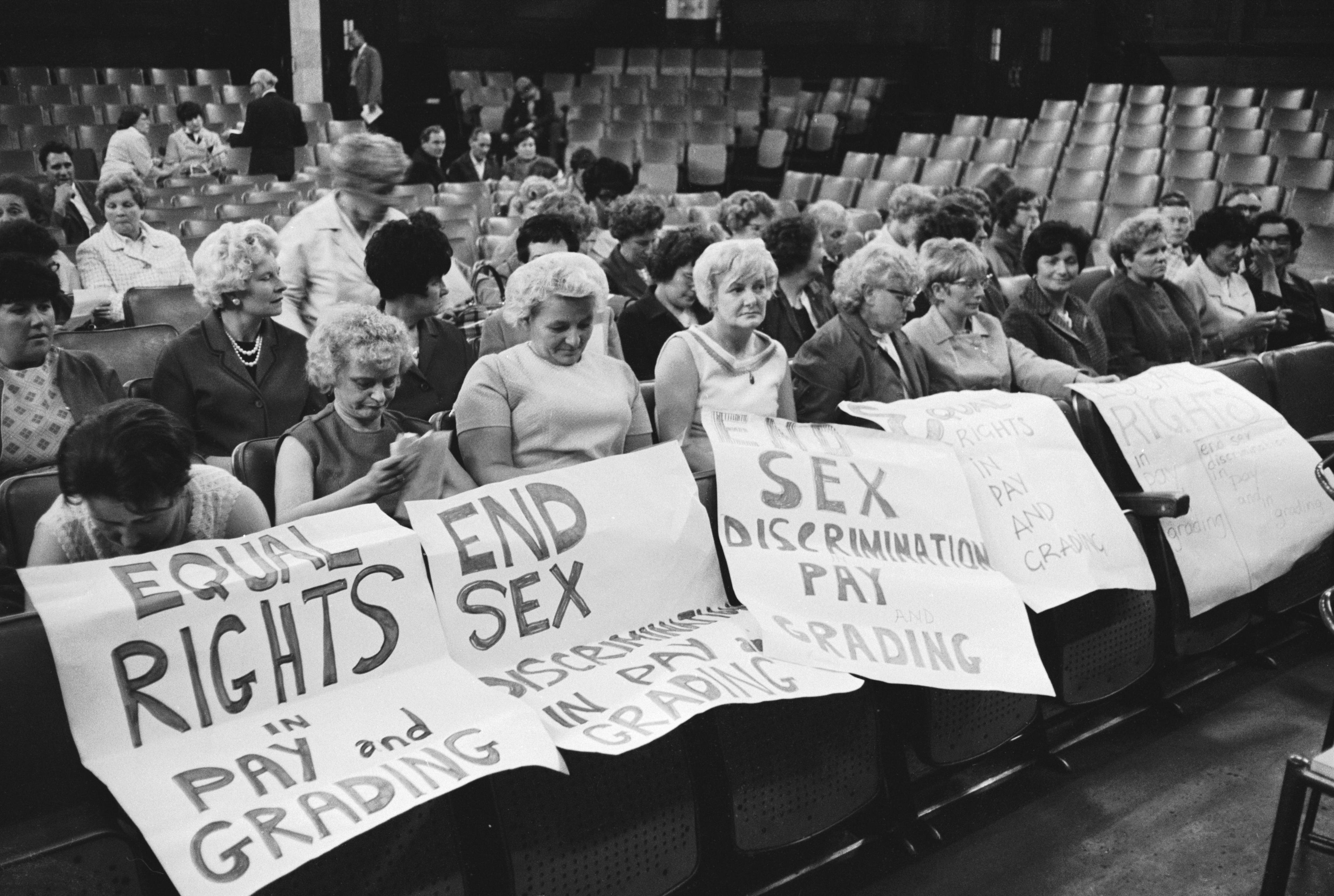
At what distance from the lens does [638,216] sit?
540cm

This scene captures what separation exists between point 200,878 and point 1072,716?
2622 millimetres

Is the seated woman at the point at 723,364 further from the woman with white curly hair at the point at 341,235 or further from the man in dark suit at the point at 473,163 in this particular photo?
the man in dark suit at the point at 473,163

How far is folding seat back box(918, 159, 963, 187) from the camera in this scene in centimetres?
1127

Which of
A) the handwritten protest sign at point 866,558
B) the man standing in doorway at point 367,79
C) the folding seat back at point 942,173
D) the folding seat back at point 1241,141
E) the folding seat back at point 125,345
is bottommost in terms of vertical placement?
the handwritten protest sign at point 866,558

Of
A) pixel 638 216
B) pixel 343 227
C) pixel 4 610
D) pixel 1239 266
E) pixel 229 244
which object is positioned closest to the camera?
pixel 4 610

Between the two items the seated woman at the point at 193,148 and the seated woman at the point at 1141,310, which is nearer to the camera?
the seated woman at the point at 1141,310

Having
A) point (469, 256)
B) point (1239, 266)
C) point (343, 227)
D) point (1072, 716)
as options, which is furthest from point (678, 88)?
point (1072, 716)

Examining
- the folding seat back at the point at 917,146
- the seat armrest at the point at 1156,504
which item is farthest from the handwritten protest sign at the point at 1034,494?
the folding seat back at the point at 917,146

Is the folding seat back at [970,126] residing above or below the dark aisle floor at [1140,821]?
above

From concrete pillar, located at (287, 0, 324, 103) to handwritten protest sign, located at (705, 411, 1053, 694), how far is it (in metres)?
11.4

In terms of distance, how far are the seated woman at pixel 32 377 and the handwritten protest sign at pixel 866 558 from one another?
1.71 meters

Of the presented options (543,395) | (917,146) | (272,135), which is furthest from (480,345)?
(917,146)

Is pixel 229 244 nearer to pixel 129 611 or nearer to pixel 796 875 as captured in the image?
pixel 129 611

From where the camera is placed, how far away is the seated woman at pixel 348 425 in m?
2.74
